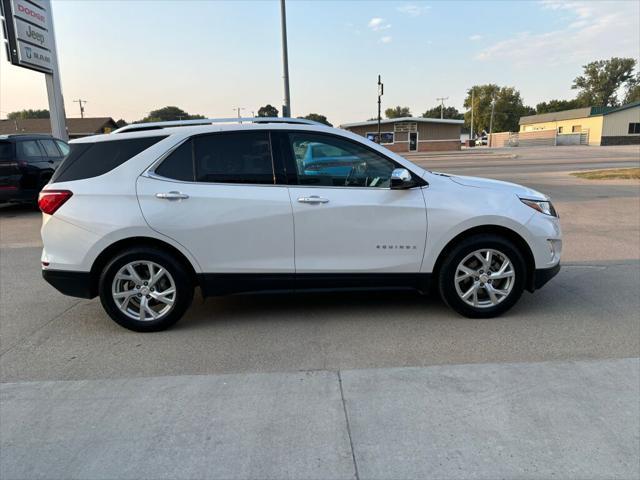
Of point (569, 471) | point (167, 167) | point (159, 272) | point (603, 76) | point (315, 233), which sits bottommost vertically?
point (569, 471)

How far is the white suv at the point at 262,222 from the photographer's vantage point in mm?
4090

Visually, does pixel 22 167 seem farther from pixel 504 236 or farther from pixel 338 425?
pixel 338 425

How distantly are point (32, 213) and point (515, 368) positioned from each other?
12049 millimetres

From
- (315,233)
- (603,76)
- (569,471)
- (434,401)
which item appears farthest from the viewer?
(603,76)

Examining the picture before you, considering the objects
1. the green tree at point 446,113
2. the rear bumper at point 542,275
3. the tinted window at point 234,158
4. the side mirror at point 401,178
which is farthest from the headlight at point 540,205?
the green tree at point 446,113

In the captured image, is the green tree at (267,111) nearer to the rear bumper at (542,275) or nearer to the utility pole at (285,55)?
the utility pole at (285,55)

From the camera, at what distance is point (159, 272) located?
13.6 feet

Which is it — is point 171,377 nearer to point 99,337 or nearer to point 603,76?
point 99,337

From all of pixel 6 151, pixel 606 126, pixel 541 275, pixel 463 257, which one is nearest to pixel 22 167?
pixel 6 151

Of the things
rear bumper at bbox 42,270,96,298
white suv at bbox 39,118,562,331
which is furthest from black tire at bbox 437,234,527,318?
rear bumper at bbox 42,270,96,298

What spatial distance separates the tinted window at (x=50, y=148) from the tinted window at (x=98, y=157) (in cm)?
857

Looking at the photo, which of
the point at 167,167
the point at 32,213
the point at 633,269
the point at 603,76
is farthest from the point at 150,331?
the point at 603,76

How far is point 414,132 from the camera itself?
53.9 metres

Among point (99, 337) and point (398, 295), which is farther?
point (398, 295)
